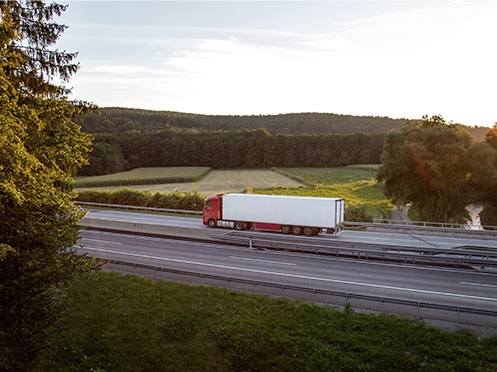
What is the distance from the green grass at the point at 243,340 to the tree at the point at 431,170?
26630mm

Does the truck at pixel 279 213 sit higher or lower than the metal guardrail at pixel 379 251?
higher

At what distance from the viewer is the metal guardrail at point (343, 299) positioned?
43.0 feet

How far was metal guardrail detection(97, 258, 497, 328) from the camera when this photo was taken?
43.0ft

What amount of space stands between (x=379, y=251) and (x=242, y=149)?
9073 cm

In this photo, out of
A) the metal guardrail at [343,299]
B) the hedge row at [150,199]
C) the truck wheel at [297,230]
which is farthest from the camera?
the hedge row at [150,199]

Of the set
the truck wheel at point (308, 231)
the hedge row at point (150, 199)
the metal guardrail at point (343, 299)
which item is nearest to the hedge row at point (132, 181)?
the hedge row at point (150, 199)

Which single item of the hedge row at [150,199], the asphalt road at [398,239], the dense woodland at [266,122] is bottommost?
the asphalt road at [398,239]

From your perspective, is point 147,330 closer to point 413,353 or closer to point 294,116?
point 413,353

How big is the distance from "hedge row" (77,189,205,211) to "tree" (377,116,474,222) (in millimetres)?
19289

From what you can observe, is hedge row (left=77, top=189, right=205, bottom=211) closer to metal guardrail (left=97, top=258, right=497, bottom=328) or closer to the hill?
metal guardrail (left=97, top=258, right=497, bottom=328)

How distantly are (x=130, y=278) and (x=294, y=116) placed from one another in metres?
176

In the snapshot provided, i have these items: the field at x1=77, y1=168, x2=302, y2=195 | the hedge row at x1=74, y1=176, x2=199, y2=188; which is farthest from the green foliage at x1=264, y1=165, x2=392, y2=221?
the hedge row at x1=74, y1=176, x2=199, y2=188

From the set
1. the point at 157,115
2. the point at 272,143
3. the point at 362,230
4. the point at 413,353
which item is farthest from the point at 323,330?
the point at 157,115

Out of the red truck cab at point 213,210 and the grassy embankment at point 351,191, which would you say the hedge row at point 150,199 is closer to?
the red truck cab at point 213,210
